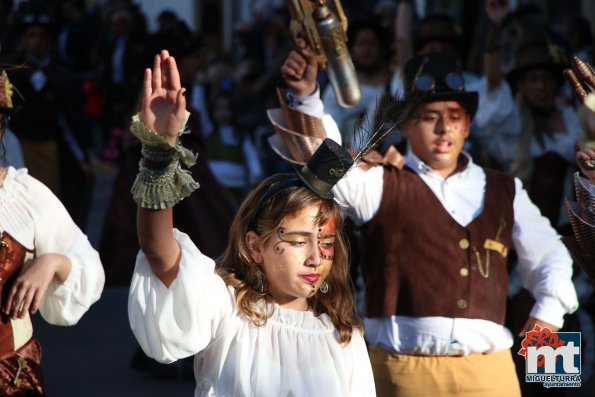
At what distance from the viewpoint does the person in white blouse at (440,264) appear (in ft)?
15.1

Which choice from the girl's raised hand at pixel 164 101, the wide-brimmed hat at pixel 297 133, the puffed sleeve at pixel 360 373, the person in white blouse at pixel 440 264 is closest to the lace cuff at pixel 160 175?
the girl's raised hand at pixel 164 101

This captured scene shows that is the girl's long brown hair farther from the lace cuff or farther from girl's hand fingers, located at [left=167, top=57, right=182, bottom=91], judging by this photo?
girl's hand fingers, located at [left=167, top=57, right=182, bottom=91]

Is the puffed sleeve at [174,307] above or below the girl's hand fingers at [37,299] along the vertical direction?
above

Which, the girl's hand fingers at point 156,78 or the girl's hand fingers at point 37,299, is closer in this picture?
the girl's hand fingers at point 156,78

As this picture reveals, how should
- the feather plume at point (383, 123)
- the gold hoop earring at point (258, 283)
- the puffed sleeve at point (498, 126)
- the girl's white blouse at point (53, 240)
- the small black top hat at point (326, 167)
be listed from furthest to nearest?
the puffed sleeve at point (498, 126)
the girl's white blouse at point (53, 240)
the feather plume at point (383, 123)
the gold hoop earring at point (258, 283)
the small black top hat at point (326, 167)

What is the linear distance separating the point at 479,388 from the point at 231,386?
53.4 inches

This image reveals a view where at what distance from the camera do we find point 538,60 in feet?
24.1

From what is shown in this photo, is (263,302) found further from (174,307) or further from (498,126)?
(498,126)

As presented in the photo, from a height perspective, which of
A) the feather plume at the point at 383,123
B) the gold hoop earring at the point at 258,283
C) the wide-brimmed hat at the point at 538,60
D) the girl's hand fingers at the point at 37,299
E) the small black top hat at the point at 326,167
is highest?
the feather plume at the point at 383,123

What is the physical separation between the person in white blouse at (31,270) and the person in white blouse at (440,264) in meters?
0.92

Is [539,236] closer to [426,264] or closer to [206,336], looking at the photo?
[426,264]

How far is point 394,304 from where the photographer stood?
4641mm

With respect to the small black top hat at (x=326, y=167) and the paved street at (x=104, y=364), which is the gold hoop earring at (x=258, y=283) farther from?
the paved street at (x=104, y=364)

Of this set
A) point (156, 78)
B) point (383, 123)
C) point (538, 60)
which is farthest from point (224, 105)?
point (156, 78)
